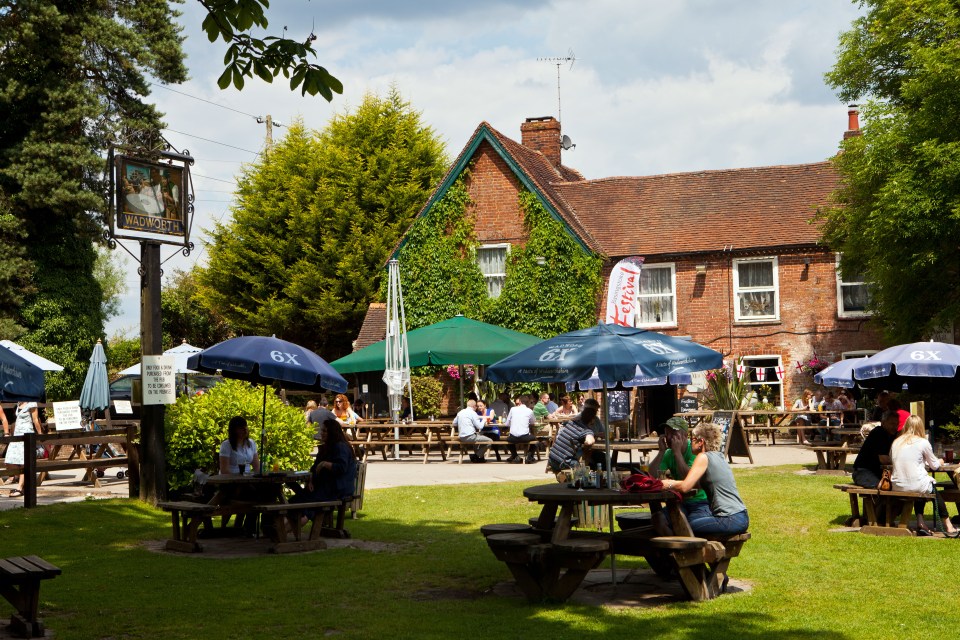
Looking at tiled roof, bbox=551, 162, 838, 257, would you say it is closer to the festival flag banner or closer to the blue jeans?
the festival flag banner

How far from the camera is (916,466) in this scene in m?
11.9

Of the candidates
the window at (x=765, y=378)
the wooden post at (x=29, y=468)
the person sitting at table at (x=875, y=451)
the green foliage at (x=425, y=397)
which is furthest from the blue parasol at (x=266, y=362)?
the window at (x=765, y=378)

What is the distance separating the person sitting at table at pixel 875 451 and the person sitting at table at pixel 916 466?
1.97 feet

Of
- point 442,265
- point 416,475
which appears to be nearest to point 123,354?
point 442,265

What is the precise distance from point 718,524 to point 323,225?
35.7 m

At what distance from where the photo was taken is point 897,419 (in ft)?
42.5

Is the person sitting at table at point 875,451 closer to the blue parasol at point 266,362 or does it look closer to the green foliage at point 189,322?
the blue parasol at point 266,362

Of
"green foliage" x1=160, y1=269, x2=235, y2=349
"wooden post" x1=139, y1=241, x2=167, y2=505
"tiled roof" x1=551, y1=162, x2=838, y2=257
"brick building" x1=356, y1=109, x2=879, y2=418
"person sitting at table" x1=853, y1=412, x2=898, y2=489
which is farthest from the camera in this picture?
"green foliage" x1=160, y1=269, x2=235, y2=349

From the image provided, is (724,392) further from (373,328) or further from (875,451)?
(875,451)

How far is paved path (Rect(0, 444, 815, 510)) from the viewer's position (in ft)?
54.9

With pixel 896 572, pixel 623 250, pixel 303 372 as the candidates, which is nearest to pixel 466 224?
pixel 623 250

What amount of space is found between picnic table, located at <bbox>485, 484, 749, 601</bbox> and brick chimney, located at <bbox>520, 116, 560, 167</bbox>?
93.8 ft

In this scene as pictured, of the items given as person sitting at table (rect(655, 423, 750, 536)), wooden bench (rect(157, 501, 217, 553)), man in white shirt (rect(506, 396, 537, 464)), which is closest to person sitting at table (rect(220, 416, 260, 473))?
wooden bench (rect(157, 501, 217, 553))

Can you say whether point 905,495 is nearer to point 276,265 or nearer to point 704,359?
point 704,359
